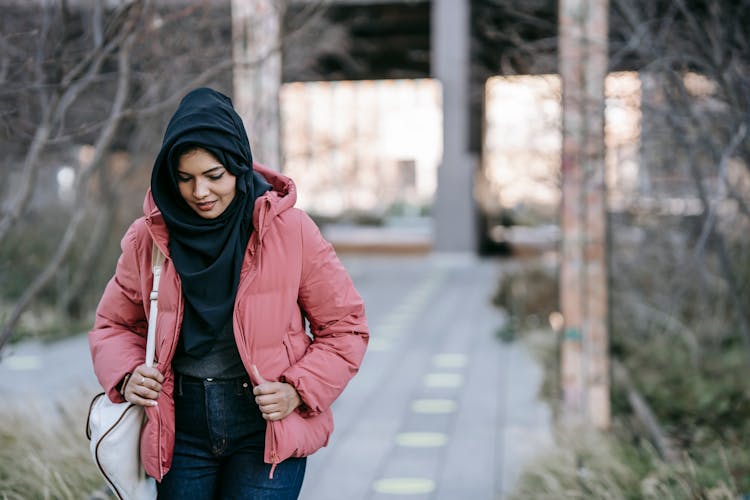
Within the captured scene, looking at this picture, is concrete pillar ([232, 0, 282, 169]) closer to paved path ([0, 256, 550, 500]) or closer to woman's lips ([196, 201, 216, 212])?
paved path ([0, 256, 550, 500])

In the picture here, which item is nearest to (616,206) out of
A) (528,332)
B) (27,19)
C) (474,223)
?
(528,332)

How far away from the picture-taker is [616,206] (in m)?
10.4

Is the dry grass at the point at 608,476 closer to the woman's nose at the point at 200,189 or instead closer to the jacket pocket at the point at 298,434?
the jacket pocket at the point at 298,434

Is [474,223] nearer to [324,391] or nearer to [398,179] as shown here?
[324,391]

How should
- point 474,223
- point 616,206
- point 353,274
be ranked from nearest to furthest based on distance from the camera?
point 616,206 → point 353,274 → point 474,223

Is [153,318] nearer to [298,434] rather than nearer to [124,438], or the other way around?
[124,438]

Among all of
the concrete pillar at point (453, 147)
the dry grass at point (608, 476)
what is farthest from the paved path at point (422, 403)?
the concrete pillar at point (453, 147)

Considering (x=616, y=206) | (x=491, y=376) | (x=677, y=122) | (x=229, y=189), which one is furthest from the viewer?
(x=616, y=206)

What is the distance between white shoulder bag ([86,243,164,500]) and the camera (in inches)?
108

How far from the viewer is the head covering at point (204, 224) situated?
104 inches

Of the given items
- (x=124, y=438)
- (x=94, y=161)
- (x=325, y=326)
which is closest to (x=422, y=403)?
(x=94, y=161)

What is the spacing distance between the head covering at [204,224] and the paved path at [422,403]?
9.64ft

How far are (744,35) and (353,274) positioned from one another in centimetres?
1163

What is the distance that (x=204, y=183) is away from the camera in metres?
2.68
